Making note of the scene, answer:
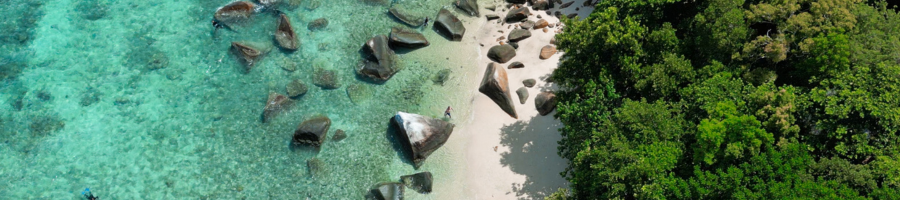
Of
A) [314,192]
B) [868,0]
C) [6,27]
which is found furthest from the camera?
[6,27]

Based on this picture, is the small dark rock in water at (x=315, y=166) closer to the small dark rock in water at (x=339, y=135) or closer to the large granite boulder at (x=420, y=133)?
the small dark rock in water at (x=339, y=135)

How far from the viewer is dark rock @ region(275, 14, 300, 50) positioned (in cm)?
3178

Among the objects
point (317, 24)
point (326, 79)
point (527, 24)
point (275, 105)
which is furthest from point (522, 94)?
point (317, 24)

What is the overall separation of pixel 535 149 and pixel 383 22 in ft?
40.3

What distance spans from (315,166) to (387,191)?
12.7 ft

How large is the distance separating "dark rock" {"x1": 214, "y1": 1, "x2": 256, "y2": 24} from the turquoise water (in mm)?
672

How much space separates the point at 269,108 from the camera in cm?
2891

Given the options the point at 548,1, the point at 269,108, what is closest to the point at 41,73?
the point at 269,108

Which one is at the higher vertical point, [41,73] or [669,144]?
[669,144]

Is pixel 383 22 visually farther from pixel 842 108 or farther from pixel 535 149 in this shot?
pixel 842 108

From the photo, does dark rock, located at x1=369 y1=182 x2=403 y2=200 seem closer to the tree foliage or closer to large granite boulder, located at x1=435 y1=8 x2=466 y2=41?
the tree foliage

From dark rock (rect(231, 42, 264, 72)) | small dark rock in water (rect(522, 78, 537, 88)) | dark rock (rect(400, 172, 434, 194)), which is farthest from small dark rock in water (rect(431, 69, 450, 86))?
dark rock (rect(231, 42, 264, 72))

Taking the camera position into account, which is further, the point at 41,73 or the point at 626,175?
the point at 41,73

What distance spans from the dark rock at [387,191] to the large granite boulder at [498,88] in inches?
258
